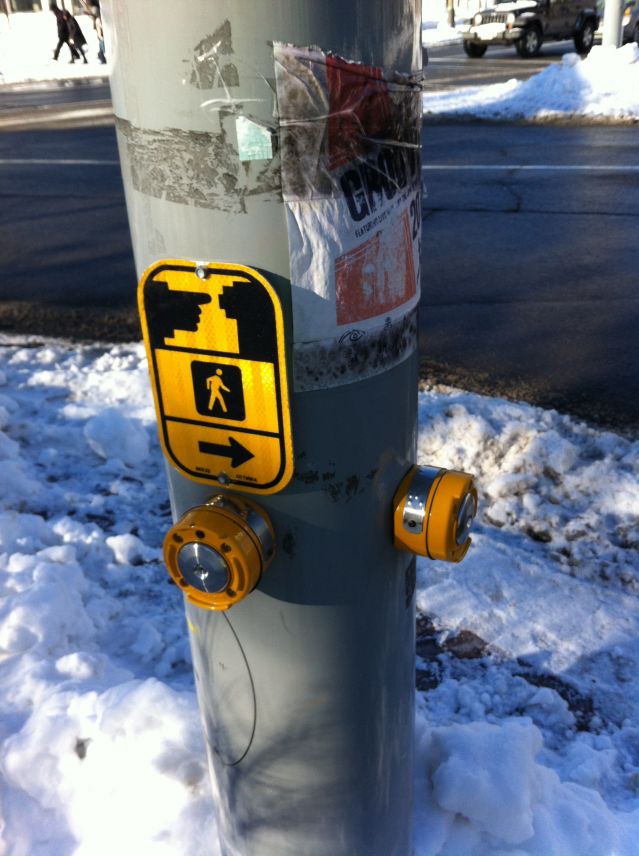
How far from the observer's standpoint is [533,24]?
21609mm

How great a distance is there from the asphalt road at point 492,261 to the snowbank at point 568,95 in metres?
1.55

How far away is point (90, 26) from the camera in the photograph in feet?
118

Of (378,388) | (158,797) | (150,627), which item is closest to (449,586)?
(150,627)

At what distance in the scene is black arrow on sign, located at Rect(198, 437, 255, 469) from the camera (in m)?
1.27

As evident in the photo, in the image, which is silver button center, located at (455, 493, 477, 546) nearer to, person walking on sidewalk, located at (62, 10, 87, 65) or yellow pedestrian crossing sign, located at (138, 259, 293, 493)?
yellow pedestrian crossing sign, located at (138, 259, 293, 493)

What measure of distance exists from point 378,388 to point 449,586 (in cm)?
204

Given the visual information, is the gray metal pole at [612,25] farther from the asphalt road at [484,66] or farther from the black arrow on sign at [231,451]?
the black arrow on sign at [231,451]

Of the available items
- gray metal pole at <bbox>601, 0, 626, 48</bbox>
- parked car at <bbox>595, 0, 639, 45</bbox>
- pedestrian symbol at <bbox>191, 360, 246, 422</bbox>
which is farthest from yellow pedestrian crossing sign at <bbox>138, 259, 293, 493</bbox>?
parked car at <bbox>595, 0, 639, 45</bbox>

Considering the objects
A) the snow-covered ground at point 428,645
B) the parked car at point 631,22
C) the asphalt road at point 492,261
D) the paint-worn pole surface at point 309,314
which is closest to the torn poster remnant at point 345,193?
the paint-worn pole surface at point 309,314

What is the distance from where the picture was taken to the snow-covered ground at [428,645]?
6.90 ft

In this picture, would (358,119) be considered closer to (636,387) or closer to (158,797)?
(158,797)

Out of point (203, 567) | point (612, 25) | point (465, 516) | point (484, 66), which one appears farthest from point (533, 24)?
point (203, 567)

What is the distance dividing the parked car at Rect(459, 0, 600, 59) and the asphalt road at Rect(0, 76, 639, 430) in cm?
1091

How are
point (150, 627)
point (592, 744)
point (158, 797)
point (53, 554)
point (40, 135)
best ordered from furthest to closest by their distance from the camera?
1. point (40, 135)
2. point (53, 554)
3. point (150, 627)
4. point (592, 744)
5. point (158, 797)
